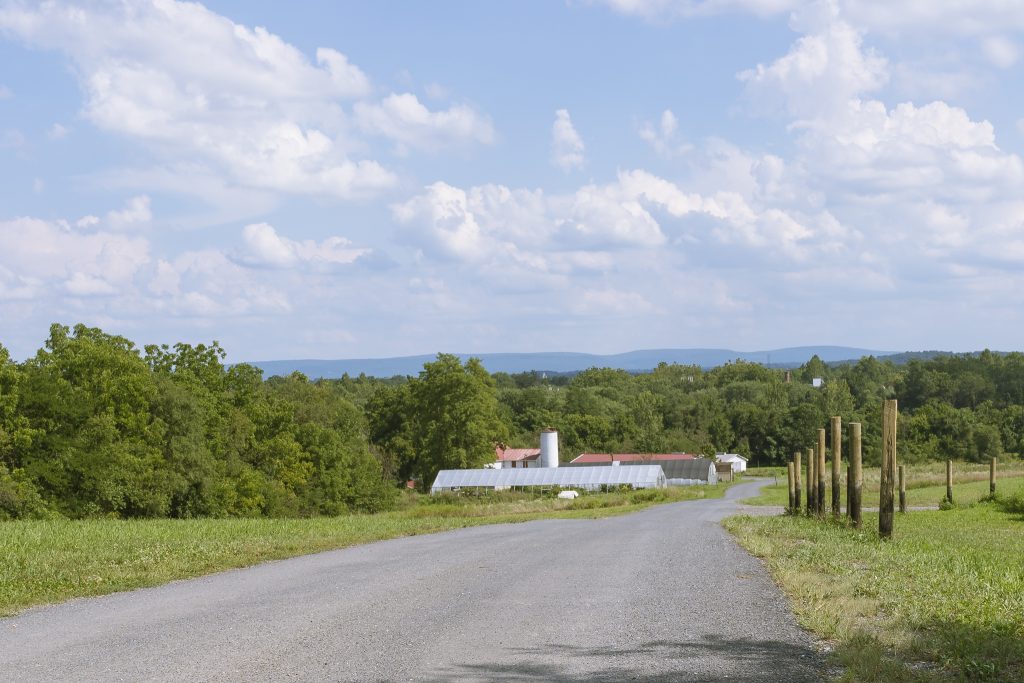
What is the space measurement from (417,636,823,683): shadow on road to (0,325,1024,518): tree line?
36.0 m

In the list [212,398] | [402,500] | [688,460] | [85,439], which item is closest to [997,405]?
[688,460]

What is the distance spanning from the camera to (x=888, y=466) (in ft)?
68.1

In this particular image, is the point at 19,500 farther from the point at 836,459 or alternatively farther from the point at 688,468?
the point at 688,468

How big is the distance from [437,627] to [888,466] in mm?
13349

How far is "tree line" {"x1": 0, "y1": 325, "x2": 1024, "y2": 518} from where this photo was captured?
1737 inches

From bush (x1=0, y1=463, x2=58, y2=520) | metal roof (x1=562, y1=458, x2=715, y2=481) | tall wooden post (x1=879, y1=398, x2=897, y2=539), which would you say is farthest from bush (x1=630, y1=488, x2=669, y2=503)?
tall wooden post (x1=879, y1=398, x2=897, y2=539)

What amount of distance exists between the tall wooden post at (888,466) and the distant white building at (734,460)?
113m

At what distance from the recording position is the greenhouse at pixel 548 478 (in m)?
80.9

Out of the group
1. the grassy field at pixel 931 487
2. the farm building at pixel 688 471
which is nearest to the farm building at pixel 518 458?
the farm building at pixel 688 471

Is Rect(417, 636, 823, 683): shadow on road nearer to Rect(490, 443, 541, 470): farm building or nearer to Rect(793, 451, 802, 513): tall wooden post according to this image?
Rect(793, 451, 802, 513): tall wooden post

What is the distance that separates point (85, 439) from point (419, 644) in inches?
1554

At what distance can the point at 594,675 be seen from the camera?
7953 mm

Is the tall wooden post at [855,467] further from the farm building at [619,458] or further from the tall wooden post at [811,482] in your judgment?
the farm building at [619,458]

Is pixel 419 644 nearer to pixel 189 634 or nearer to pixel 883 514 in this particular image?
pixel 189 634
